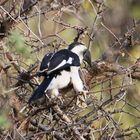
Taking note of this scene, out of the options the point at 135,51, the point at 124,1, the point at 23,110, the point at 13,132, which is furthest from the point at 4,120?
the point at 124,1

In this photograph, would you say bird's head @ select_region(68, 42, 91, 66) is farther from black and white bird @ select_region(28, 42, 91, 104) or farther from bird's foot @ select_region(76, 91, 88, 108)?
bird's foot @ select_region(76, 91, 88, 108)

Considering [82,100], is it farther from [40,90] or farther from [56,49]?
[56,49]

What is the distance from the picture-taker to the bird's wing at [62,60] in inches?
122

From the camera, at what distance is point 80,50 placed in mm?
3352

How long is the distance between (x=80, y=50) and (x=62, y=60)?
0.70 feet

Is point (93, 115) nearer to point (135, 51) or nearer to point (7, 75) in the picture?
A: point (7, 75)

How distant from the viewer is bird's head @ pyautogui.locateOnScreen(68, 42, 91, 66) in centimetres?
332

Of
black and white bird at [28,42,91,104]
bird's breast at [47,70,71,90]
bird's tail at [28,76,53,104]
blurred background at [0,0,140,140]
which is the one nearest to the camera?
blurred background at [0,0,140,140]

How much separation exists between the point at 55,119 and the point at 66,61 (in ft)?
1.35

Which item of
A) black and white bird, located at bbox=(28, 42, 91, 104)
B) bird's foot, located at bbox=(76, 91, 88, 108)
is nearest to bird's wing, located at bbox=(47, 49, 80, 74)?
black and white bird, located at bbox=(28, 42, 91, 104)

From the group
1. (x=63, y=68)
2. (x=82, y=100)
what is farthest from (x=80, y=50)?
(x=82, y=100)

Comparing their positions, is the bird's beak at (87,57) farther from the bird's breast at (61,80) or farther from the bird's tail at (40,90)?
the bird's tail at (40,90)

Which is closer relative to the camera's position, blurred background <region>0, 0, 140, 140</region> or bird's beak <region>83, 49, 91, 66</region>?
blurred background <region>0, 0, 140, 140</region>

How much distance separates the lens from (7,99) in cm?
233
